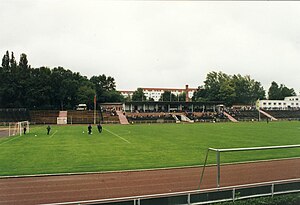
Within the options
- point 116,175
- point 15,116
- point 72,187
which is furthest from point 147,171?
point 15,116

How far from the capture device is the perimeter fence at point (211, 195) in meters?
6.14

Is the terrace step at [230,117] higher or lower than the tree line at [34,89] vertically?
lower

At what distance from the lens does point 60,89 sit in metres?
68.9

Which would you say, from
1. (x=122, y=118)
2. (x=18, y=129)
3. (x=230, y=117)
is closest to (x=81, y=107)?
(x=122, y=118)

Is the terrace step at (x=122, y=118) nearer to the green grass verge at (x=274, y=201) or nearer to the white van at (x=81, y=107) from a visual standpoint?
the white van at (x=81, y=107)

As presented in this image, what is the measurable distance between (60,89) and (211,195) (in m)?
66.6

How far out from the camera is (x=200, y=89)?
317 feet

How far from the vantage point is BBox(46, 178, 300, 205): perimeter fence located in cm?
614

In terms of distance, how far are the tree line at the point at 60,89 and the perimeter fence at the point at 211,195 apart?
6180cm

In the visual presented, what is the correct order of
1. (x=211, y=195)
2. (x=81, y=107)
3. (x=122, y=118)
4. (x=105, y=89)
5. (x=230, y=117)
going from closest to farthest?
1. (x=211, y=195)
2. (x=122, y=118)
3. (x=230, y=117)
4. (x=81, y=107)
5. (x=105, y=89)

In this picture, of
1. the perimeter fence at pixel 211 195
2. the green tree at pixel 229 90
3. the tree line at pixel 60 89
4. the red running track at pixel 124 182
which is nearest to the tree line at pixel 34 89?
the tree line at pixel 60 89

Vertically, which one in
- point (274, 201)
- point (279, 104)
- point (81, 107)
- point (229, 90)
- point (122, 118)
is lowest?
point (274, 201)

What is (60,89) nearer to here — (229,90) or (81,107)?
(81,107)

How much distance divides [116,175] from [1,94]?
56528 millimetres
